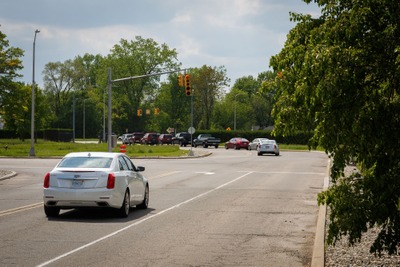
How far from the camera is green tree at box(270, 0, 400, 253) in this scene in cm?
721

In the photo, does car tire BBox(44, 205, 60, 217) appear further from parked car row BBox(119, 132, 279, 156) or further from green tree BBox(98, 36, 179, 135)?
green tree BBox(98, 36, 179, 135)

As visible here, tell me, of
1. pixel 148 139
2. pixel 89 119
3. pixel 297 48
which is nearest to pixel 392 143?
pixel 297 48

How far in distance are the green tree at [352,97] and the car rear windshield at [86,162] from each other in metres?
8.81

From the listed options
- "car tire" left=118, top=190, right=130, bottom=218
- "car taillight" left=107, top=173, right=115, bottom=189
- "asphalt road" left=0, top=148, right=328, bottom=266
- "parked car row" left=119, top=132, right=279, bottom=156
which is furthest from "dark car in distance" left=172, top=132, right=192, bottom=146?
"car taillight" left=107, top=173, right=115, bottom=189

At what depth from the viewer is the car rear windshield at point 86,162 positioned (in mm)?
16359

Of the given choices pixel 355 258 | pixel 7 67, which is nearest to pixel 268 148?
pixel 7 67

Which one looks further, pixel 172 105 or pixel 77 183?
pixel 172 105

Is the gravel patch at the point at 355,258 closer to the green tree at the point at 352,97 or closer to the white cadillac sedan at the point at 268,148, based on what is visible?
the green tree at the point at 352,97

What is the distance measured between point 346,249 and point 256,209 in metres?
7.06

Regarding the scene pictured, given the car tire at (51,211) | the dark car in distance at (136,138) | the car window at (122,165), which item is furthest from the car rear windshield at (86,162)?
the dark car in distance at (136,138)

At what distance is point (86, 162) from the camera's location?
16531 millimetres

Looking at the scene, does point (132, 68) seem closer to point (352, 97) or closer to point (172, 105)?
point (172, 105)

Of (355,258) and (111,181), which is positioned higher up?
(111,181)

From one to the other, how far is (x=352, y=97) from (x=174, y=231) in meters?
7.20
